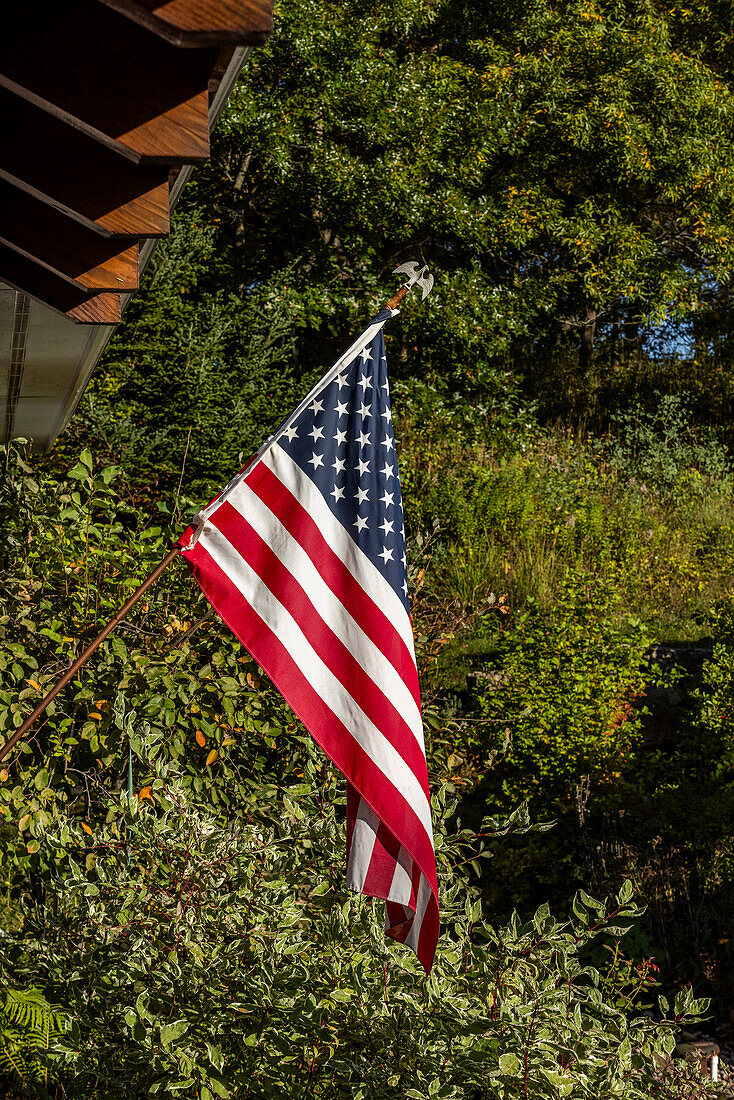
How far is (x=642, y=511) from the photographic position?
9.62 m

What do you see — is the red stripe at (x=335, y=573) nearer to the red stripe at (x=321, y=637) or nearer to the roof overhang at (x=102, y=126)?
the red stripe at (x=321, y=637)

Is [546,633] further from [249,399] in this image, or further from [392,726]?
[249,399]

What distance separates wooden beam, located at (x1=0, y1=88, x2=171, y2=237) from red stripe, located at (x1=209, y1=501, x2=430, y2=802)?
989 mm

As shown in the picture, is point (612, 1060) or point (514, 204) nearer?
point (612, 1060)

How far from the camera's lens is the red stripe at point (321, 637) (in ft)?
8.45

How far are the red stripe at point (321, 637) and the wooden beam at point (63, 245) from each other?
79 cm

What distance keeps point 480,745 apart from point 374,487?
3418mm

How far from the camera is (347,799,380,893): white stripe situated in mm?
2574

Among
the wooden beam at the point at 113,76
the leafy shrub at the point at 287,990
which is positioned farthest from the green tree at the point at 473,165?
the wooden beam at the point at 113,76

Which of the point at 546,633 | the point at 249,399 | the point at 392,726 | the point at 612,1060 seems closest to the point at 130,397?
the point at 249,399

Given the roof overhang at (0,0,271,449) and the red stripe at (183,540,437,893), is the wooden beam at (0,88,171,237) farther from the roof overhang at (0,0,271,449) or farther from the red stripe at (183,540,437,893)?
the red stripe at (183,540,437,893)

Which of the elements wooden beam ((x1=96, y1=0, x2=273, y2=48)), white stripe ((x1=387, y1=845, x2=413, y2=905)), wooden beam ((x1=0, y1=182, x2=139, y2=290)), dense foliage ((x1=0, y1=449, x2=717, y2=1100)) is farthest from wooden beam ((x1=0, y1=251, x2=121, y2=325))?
white stripe ((x1=387, y1=845, x2=413, y2=905))

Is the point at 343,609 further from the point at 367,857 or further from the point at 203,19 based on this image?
the point at 203,19

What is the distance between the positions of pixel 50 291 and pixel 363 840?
63.9 inches
